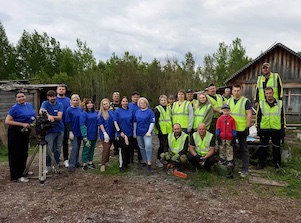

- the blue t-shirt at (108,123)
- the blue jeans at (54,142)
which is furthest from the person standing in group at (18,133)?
the blue t-shirt at (108,123)

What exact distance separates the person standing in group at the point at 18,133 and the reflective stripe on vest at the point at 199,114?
142 inches

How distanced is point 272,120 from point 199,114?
5.35ft

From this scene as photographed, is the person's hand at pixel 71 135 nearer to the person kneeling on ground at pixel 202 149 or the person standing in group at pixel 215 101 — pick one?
the person kneeling on ground at pixel 202 149

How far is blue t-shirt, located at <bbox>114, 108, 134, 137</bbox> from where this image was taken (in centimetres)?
616

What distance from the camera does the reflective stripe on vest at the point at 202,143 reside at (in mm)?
5716

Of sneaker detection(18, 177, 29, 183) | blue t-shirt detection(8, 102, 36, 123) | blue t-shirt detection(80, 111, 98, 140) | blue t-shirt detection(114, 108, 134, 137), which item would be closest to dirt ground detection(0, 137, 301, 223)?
sneaker detection(18, 177, 29, 183)

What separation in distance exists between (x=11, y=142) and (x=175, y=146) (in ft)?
11.5

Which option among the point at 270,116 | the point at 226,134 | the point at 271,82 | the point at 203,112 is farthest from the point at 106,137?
the point at 271,82

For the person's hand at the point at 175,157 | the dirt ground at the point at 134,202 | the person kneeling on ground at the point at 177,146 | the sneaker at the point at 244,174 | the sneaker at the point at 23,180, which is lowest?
the dirt ground at the point at 134,202

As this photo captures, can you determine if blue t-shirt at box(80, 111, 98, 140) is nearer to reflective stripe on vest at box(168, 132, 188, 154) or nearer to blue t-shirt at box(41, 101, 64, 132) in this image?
blue t-shirt at box(41, 101, 64, 132)

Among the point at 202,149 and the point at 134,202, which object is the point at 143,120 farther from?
the point at 134,202

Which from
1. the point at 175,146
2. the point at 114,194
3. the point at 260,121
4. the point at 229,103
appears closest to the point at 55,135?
the point at 114,194

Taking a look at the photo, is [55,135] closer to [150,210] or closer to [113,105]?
[113,105]

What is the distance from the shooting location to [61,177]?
18.7 feet
